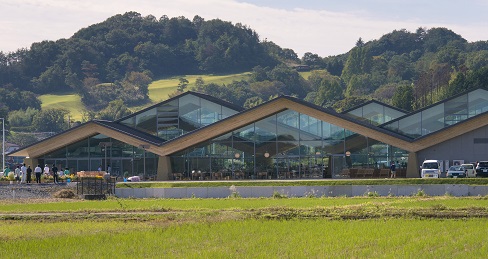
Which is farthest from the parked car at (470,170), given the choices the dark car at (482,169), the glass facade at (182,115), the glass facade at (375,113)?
the glass facade at (375,113)

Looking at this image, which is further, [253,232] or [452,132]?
[452,132]

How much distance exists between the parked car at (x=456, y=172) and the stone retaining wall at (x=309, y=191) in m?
8.00

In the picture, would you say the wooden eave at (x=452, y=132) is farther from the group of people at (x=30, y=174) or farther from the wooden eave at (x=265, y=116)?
the group of people at (x=30, y=174)

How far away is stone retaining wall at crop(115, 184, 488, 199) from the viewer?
51188 millimetres

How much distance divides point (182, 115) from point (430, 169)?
1852 centimetres

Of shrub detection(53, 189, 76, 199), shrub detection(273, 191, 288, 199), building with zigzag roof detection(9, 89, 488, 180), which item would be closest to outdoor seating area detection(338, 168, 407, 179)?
building with zigzag roof detection(9, 89, 488, 180)

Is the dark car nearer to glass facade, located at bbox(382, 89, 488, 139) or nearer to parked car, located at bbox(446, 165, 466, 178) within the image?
parked car, located at bbox(446, 165, 466, 178)

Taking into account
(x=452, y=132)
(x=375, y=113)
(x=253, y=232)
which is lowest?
(x=253, y=232)

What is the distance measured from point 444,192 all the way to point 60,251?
2836 centimetres

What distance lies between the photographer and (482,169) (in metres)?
61.3

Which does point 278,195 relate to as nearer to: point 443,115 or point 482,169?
point 482,169

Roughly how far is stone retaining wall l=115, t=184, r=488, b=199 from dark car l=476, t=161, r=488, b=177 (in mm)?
9360

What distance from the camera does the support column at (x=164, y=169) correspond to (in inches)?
2771

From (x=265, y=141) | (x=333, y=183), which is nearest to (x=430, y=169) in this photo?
(x=333, y=183)
